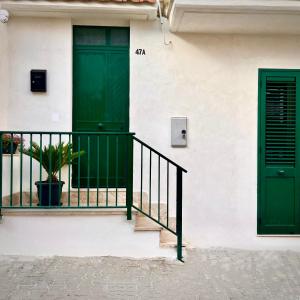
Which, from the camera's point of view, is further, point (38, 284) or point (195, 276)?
point (195, 276)

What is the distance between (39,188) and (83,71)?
78.8 inches

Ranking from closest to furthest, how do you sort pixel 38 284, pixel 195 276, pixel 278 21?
1. pixel 38 284
2. pixel 195 276
3. pixel 278 21

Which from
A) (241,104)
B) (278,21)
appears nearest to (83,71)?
(241,104)

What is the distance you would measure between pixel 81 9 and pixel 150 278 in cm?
379

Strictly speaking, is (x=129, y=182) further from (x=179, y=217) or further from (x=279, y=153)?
(x=279, y=153)

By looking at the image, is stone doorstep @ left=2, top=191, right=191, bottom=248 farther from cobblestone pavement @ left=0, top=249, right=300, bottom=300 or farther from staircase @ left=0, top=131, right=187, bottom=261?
cobblestone pavement @ left=0, top=249, right=300, bottom=300

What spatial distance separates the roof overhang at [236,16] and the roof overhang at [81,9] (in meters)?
0.48

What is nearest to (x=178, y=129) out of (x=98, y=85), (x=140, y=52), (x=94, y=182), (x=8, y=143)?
(x=140, y=52)

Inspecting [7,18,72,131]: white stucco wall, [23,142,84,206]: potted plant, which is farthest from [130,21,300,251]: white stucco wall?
[23,142,84,206]: potted plant

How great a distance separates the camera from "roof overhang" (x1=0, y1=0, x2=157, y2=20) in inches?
214

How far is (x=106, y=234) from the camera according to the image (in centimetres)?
494

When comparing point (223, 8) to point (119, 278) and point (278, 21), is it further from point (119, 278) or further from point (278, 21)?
point (119, 278)

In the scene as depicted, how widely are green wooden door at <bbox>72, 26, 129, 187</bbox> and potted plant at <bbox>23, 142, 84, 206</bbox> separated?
2.72 ft

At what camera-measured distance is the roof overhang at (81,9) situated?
17.8 feet
